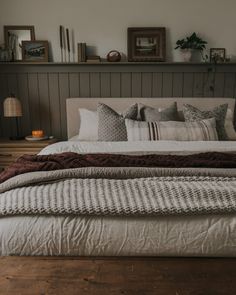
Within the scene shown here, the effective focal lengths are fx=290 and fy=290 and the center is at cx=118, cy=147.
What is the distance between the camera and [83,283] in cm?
95

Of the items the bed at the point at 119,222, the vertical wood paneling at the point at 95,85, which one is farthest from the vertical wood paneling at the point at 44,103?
the bed at the point at 119,222

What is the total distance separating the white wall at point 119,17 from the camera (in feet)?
10.2

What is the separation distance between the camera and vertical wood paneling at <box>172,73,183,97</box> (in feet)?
10.7

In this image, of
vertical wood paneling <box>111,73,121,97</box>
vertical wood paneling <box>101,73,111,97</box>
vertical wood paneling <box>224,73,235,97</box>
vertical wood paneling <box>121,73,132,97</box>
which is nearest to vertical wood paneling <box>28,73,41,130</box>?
vertical wood paneling <box>101,73,111,97</box>

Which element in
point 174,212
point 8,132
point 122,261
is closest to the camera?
point 122,261

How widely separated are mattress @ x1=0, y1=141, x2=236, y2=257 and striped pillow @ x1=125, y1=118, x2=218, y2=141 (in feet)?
4.68

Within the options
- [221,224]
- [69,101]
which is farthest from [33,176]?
[69,101]

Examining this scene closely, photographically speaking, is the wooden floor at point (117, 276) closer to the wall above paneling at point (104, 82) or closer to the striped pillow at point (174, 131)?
the striped pillow at point (174, 131)

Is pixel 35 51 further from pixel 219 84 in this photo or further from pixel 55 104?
pixel 219 84

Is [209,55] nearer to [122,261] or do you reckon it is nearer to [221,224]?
[221,224]

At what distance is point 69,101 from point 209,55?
1637 millimetres

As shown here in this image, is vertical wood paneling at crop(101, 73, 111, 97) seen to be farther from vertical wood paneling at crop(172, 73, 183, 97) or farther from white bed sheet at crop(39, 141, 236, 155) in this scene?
white bed sheet at crop(39, 141, 236, 155)

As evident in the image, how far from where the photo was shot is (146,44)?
10.5 ft

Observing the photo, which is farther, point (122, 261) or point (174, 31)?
point (174, 31)
